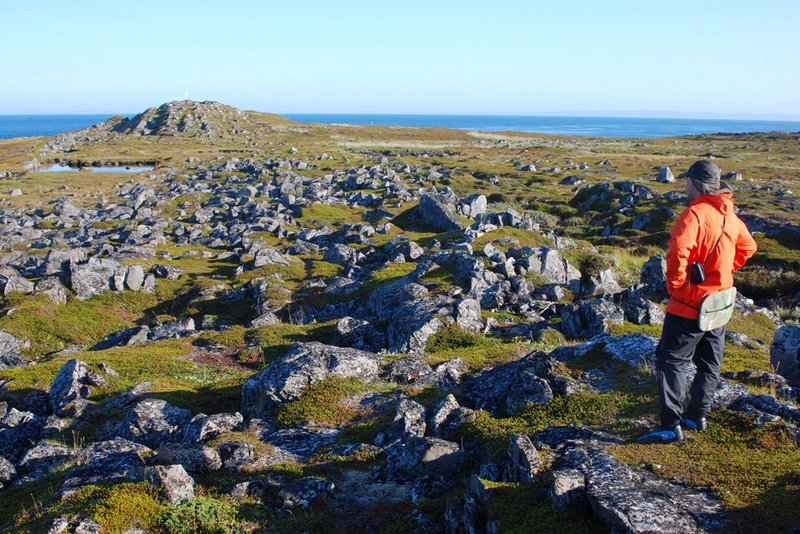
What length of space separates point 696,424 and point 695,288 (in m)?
2.69

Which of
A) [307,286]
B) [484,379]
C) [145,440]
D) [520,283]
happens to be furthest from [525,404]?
[307,286]

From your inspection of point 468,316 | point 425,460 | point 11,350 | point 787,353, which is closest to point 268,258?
point 11,350

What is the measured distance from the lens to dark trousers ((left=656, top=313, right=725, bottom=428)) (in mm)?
10414

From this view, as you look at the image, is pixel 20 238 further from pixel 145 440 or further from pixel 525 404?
pixel 525 404

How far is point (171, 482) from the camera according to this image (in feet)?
33.5

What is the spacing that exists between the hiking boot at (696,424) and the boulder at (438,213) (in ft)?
136

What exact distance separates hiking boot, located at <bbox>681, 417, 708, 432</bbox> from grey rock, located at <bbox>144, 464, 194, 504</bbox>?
9.45 metres

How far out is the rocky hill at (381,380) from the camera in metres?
9.50

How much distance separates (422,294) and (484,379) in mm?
11897

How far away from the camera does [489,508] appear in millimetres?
9016

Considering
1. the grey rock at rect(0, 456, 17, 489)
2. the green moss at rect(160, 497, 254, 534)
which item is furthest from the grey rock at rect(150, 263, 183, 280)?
the green moss at rect(160, 497, 254, 534)

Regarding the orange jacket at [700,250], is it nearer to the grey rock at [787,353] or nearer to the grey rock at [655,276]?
the grey rock at [787,353]

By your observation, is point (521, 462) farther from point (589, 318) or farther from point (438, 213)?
point (438, 213)

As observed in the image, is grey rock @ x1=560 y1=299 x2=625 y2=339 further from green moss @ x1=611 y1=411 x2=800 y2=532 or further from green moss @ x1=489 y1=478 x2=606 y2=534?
green moss @ x1=489 y1=478 x2=606 y2=534
